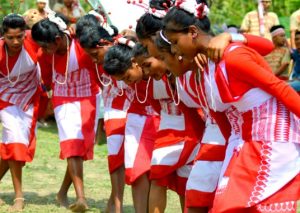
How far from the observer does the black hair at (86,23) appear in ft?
21.7

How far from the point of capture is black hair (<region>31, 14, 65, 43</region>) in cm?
682

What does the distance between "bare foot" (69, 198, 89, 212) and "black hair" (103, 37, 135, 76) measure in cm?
153

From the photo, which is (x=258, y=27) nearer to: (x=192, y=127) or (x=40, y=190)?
(x=40, y=190)

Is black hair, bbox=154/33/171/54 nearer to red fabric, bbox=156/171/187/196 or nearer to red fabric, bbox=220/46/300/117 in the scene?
red fabric, bbox=220/46/300/117

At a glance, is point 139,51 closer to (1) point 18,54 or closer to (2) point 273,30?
(1) point 18,54

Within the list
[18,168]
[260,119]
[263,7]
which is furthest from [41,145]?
[260,119]

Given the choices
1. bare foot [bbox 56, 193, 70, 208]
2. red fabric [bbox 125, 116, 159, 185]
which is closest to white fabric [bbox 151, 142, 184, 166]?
red fabric [bbox 125, 116, 159, 185]

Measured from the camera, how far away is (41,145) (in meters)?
10.7

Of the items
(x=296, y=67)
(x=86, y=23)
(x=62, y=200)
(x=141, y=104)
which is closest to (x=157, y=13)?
Result: (x=141, y=104)

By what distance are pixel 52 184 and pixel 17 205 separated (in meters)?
1.09

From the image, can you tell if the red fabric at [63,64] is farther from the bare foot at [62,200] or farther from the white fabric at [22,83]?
the bare foot at [62,200]

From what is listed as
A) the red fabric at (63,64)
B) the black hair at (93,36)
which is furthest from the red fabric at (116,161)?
the black hair at (93,36)

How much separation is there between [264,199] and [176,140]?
1.46 m

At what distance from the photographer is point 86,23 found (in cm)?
664
